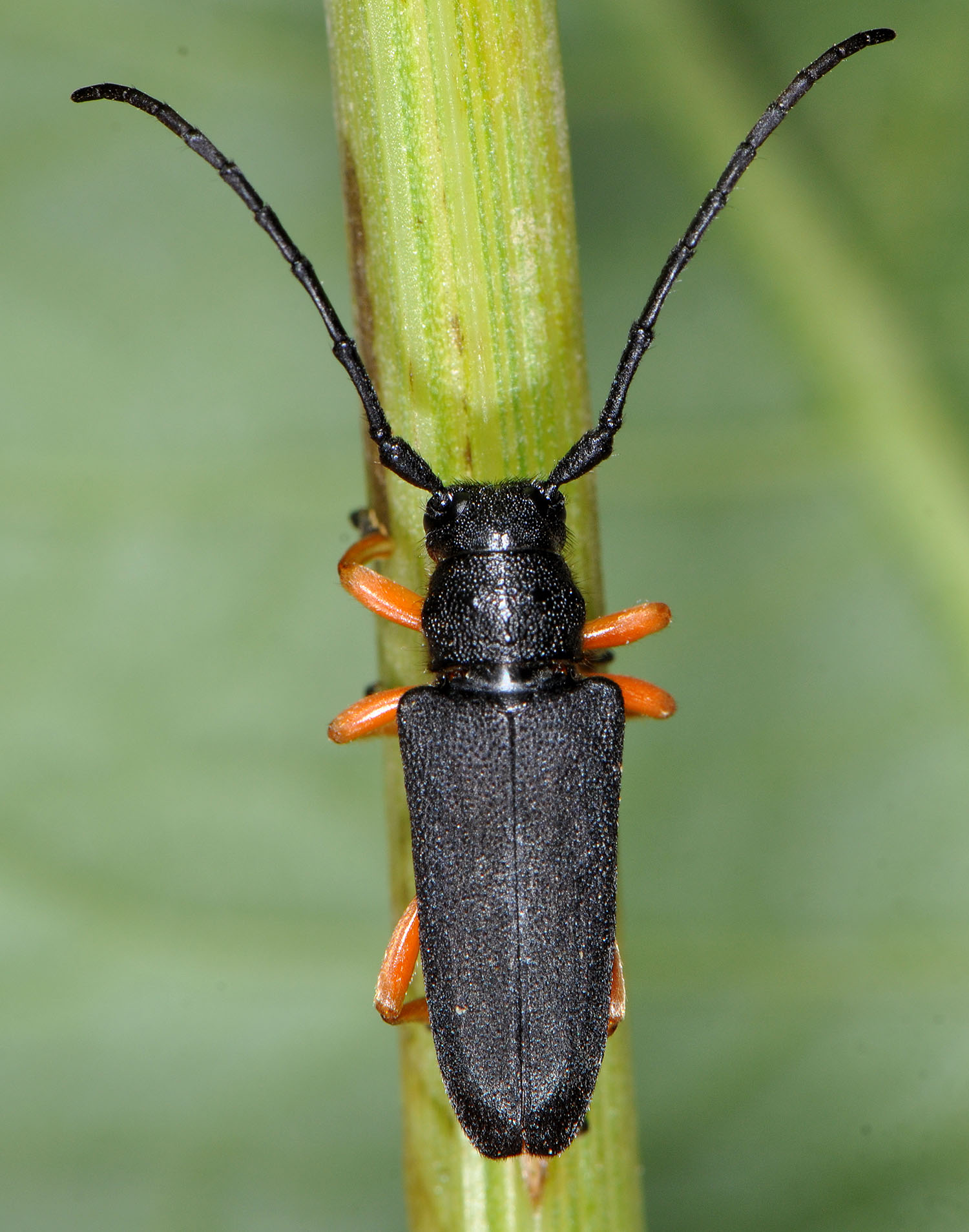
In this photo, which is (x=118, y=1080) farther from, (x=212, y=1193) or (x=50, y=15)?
(x=50, y=15)

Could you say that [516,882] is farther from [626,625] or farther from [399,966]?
[626,625]

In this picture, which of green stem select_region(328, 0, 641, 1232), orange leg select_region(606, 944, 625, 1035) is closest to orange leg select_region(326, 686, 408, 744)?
green stem select_region(328, 0, 641, 1232)

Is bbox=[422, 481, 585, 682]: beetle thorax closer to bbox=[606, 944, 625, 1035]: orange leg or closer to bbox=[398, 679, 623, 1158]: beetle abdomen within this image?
bbox=[398, 679, 623, 1158]: beetle abdomen

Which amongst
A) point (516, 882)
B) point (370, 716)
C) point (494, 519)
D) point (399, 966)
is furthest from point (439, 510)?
point (399, 966)

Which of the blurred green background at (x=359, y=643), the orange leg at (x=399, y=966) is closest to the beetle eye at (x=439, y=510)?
the orange leg at (x=399, y=966)

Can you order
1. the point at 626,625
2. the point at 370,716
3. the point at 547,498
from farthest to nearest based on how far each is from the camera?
the point at 626,625 → the point at 370,716 → the point at 547,498

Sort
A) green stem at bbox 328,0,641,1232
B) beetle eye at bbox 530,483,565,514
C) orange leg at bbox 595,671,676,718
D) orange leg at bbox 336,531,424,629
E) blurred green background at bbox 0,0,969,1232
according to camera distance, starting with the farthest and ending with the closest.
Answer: blurred green background at bbox 0,0,969,1232
orange leg at bbox 595,671,676,718
orange leg at bbox 336,531,424,629
beetle eye at bbox 530,483,565,514
green stem at bbox 328,0,641,1232

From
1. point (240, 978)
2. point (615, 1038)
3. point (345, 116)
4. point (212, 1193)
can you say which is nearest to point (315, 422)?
point (345, 116)
